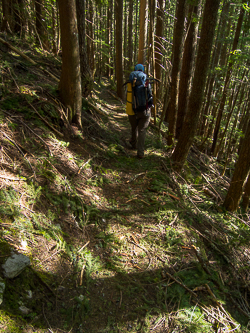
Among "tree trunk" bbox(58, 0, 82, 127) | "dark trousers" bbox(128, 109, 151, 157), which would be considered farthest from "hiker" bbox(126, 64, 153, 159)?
"tree trunk" bbox(58, 0, 82, 127)

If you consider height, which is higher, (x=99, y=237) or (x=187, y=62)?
(x=187, y=62)

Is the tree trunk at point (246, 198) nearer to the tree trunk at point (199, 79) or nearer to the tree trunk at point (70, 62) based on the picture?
the tree trunk at point (199, 79)

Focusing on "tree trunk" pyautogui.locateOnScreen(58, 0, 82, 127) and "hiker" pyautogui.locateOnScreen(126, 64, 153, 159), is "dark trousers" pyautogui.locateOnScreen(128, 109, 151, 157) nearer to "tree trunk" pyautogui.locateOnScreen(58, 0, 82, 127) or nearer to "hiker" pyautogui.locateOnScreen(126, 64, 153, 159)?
"hiker" pyautogui.locateOnScreen(126, 64, 153, 159)

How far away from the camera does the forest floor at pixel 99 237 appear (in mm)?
2488

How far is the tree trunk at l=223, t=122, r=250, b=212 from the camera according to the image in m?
5.81

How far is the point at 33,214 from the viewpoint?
10.00 ft

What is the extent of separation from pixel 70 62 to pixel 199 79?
3.09 m

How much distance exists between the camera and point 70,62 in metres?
5.25

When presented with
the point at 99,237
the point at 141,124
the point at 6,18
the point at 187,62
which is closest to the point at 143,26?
the point at 187,62

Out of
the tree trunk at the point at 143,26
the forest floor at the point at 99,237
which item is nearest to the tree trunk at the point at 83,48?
the forest floor at the point at 99,237

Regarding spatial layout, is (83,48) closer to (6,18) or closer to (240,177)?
(6,18)

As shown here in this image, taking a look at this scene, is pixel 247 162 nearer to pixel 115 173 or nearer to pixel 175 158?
pixel 175 158

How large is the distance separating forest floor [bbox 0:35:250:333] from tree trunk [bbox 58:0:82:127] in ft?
1.00

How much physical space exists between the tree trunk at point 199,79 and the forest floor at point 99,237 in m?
0.63
